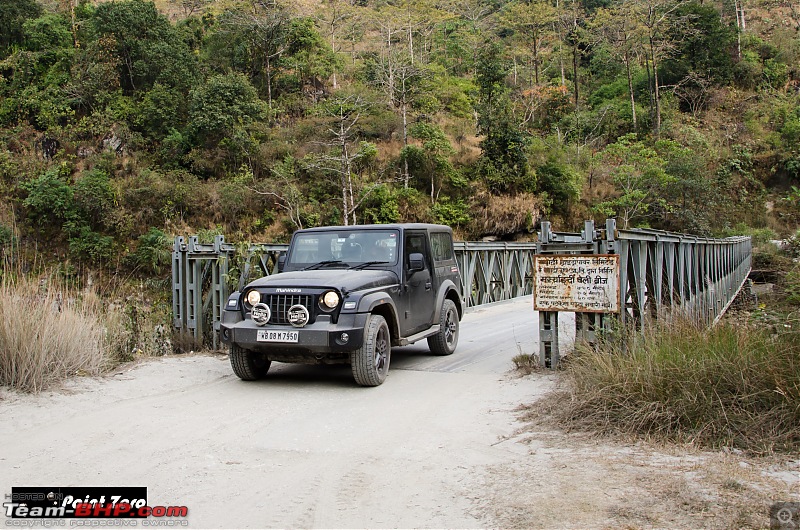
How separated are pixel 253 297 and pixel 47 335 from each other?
2290 millimetres

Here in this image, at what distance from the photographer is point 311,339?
6633 mm

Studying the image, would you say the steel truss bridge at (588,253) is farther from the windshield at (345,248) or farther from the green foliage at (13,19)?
the green foliage at (13,19)

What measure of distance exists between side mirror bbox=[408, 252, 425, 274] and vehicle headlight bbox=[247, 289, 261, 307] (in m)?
2.01

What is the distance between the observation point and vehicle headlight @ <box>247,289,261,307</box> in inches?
279

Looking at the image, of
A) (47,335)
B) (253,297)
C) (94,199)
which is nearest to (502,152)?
(94,199)

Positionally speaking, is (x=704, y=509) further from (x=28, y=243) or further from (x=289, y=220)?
(x=28, y=243)

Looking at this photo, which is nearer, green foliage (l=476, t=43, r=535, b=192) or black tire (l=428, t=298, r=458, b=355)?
black tire (l=428, t=298, r=458, b=355)

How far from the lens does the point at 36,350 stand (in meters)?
6.79

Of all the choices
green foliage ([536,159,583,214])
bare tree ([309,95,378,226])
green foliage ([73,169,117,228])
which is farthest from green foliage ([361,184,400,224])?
green foliage ([73,169,117,228])

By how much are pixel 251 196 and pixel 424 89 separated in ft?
39.2

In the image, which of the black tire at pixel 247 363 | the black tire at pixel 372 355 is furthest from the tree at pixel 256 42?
the black tire at pixel 372 355

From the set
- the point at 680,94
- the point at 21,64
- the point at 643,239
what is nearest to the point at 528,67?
the point at 680,94

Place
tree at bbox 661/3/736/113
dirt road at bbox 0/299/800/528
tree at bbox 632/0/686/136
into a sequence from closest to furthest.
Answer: dirt road at bbox 0/299/800/528
tree at bbox 632/0/686/136
tree at bbox 661/3/736/113

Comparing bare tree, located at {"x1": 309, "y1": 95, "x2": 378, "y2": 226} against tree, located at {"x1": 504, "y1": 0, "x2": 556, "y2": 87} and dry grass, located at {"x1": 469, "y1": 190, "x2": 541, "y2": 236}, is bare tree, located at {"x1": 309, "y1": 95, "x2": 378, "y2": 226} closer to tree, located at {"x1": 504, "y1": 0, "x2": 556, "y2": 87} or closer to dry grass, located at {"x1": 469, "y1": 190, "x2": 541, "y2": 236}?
dry grass, located at {"x1": 469, "y1": 190, "x2": 541, "y2": 236}
